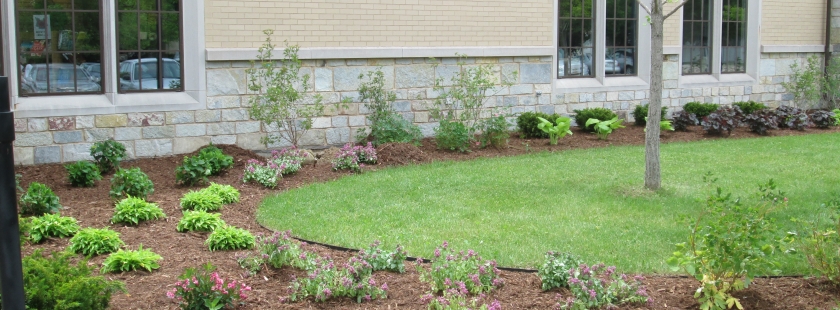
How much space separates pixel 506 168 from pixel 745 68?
9092 millimetres

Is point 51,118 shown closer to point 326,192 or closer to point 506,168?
point 326,192

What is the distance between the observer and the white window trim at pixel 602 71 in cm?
1466

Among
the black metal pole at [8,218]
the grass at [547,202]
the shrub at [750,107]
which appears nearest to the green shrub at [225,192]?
the grass at [547,202]

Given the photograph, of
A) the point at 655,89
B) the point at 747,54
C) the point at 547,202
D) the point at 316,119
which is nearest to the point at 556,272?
the point at 547,202

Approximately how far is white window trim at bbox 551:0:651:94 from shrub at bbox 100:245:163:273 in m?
9.61

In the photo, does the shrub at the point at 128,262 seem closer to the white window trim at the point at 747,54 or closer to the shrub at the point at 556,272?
the shrub at the point at 556,272

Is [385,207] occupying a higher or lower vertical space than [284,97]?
lower

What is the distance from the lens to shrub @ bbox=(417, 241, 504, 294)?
537cm

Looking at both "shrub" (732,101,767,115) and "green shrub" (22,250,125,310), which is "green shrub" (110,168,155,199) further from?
"shrub" (732,101,767,115)

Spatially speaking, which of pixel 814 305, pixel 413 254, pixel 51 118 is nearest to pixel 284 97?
pixel 51 118

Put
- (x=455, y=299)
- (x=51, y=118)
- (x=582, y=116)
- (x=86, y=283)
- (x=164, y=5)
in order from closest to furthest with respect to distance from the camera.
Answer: (x=86, y=283) → (x=455, y=299) → (x=51, y=118) → (x=164, y=5) → (x=582, y=116)

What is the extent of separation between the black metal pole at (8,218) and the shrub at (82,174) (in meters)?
6.54

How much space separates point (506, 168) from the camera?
423 inches

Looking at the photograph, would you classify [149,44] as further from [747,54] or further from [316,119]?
[747,54]
